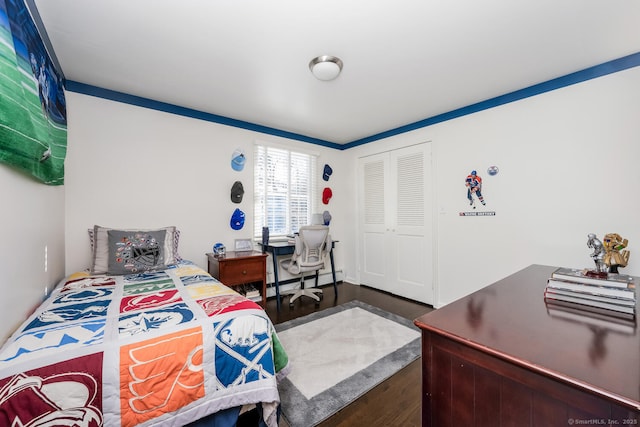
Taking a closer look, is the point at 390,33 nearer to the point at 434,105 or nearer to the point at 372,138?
the point at 434,105

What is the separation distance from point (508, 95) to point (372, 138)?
1821 millimetres

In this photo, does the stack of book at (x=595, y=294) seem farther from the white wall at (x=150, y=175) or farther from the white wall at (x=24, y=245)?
the white wall at (x=150, y=175)

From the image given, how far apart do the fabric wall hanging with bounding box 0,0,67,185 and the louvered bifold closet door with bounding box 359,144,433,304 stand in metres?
3.56

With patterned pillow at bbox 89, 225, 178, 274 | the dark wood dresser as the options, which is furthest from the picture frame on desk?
the dark wood dresser

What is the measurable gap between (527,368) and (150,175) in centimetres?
331

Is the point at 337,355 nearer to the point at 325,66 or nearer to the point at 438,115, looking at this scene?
the point at 325,66

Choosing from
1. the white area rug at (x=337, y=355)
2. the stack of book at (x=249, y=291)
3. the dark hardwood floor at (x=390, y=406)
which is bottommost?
the dark hardwood floor at (x=390, y=406)

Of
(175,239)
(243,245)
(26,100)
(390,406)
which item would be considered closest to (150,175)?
(175,239)

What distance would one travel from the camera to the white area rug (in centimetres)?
167

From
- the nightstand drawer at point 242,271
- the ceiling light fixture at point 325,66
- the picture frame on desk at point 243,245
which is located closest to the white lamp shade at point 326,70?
the ceiling light fixture at point 325,66

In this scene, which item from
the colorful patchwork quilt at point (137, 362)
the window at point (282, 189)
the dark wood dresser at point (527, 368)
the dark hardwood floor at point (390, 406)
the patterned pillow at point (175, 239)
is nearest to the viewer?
the dark wood dresser at point (527, 368)

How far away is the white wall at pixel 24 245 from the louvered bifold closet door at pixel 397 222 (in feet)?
11.9

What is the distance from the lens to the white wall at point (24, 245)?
1224 mm

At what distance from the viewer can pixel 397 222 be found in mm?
3783
